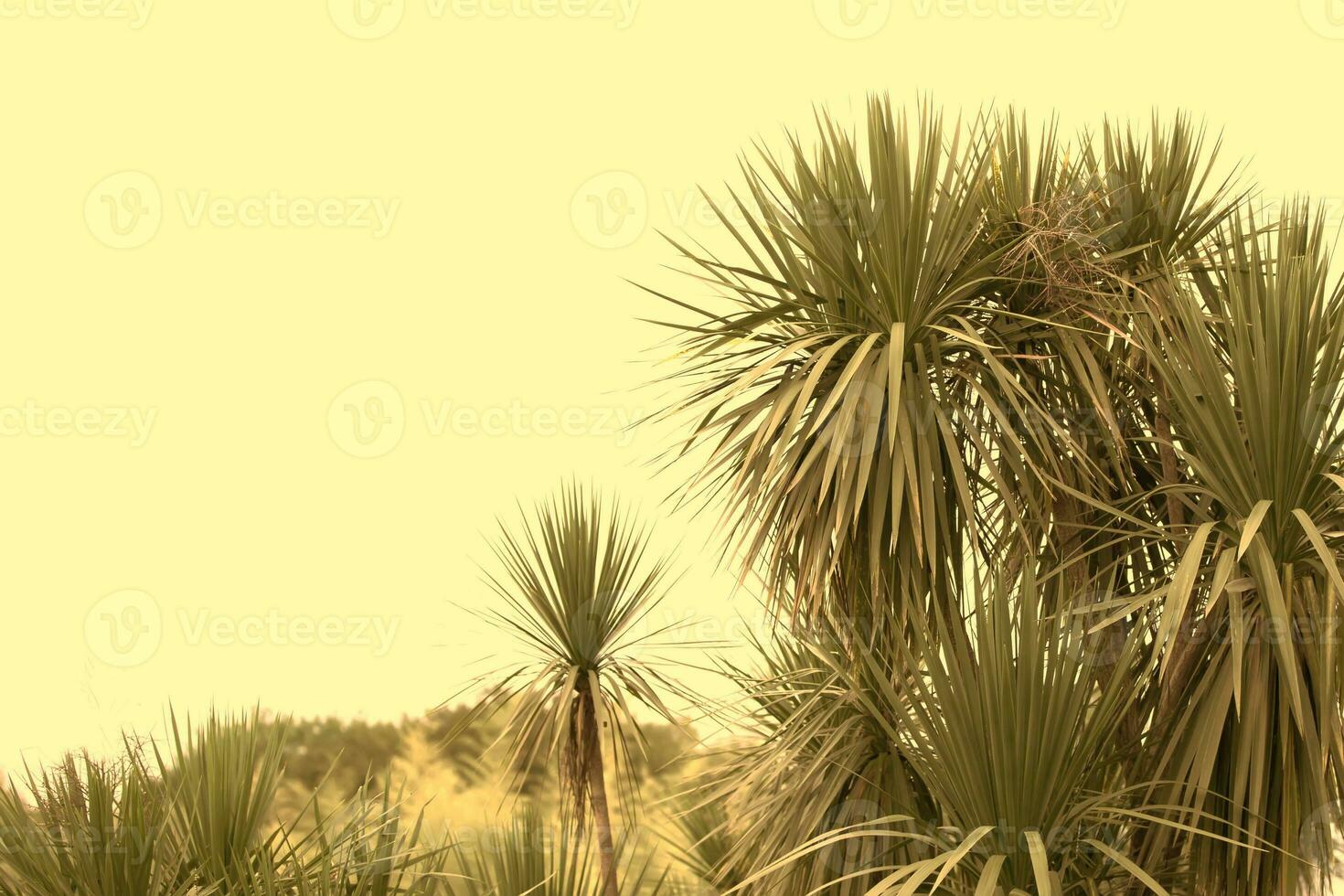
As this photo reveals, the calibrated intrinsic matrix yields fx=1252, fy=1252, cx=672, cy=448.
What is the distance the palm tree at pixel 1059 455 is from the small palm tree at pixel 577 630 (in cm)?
170

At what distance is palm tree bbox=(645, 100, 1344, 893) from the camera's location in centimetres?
437

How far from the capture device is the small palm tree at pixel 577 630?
834 centimetres

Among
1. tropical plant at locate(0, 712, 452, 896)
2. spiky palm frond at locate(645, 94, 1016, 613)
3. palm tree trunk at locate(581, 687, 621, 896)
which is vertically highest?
spiky palm frond at locate(645, 94, 1016, 613)

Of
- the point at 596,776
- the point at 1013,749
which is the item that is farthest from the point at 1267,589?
the point at 596,776

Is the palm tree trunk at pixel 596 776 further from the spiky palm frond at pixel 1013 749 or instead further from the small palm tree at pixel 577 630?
the spiky palm frond at pixel 1013 749

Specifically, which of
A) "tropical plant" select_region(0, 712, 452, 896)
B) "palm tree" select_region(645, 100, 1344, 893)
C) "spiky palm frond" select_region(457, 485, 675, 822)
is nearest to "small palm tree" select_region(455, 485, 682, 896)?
"spiky palm frond" select_region(457, 485, 675, 822)

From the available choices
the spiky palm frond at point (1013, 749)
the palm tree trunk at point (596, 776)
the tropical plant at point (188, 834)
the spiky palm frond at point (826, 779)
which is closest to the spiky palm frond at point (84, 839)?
the tropical plant at point (188, 834)

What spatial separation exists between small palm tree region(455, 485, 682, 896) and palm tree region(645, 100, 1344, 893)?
1.70m

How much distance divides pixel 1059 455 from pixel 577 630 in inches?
145

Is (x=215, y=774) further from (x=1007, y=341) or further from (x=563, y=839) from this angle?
(x=1007, y=341)

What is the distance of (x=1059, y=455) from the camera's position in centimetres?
596

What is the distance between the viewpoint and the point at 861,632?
6086 millimetres

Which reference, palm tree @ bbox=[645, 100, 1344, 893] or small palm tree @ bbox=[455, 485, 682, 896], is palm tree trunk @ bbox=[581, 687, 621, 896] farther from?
palm tree @ bbox=[645, 100, 1344, 893]

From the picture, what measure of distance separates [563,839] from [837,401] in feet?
7.68
